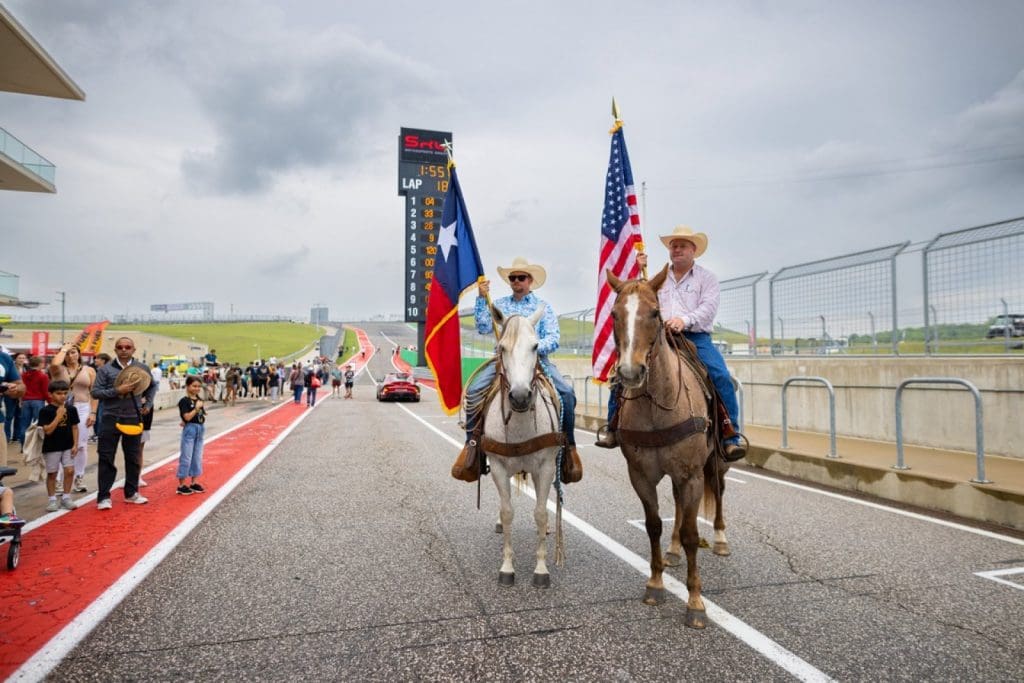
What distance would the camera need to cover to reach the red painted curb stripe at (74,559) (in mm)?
3701

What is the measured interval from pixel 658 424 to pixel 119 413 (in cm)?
653

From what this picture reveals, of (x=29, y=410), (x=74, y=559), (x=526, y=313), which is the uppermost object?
(x=526, y=313)

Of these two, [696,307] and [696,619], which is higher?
[696,307]

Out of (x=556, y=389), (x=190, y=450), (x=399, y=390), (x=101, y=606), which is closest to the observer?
(x=101, y=606)

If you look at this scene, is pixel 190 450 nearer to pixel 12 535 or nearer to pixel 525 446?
pixel 12 535

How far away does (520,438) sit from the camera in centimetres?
466

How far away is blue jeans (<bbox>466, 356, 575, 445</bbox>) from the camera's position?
5.09m

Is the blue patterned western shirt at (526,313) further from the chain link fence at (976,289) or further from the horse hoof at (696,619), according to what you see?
the chain link fence at (976,289)

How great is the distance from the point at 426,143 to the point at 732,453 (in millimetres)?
36336

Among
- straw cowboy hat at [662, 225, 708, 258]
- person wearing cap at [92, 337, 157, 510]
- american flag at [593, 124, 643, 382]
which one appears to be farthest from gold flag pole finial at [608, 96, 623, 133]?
person wearing cap at [92, 337, 157, 510]

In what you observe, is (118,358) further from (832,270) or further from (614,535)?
(832,270)

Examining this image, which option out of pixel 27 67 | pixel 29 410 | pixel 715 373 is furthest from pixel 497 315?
pixel 27 67

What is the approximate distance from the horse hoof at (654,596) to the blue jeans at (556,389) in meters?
1.43

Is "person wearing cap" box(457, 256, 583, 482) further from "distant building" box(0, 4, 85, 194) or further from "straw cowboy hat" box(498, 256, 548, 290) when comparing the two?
"distant building" box(0, 4, 85, 194)
